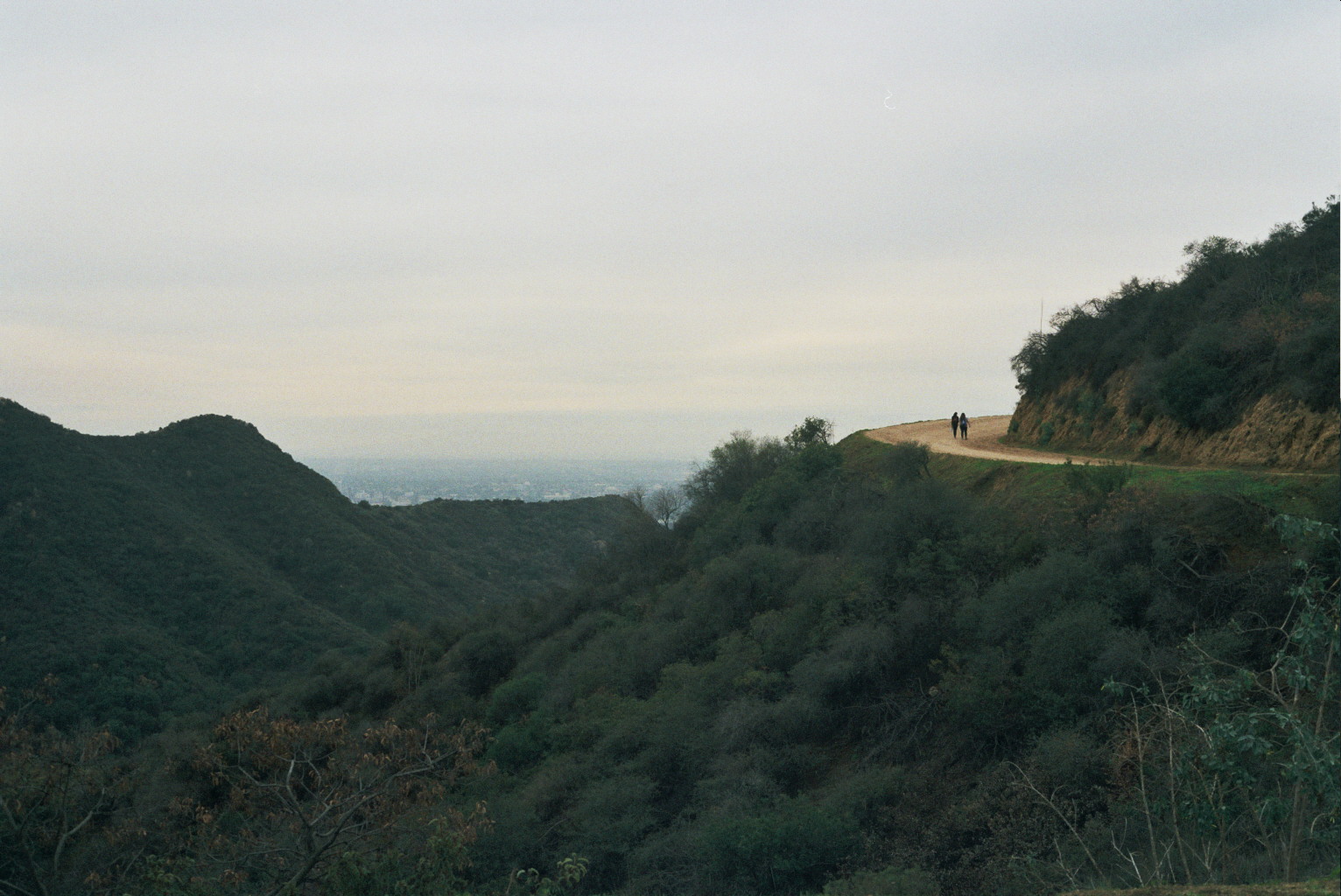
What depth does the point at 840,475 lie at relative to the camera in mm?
32375

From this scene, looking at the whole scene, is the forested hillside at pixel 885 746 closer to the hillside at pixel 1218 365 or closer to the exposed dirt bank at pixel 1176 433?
the exposed dirt bank at pixel 1176 433

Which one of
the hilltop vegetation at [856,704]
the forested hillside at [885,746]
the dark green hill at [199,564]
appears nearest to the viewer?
the forested hillside at [885,746]

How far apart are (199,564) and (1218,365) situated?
1899 inches

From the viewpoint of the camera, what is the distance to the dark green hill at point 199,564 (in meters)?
37.3

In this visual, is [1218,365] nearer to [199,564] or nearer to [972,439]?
[972,439]

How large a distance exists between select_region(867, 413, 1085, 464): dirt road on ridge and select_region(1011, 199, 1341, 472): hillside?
4.34ft

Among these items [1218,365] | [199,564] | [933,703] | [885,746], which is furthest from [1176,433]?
[199,564]

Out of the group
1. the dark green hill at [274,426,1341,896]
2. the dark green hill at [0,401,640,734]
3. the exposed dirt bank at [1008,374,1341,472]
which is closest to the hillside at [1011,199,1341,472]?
the exposed dirt bank at [1008,374,1341,472]

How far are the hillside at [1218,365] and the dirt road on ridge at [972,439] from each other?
1323mm

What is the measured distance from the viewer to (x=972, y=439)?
115ft

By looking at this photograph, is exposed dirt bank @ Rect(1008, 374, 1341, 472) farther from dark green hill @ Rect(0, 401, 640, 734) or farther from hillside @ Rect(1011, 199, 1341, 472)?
dark green hill @ Rect(0, 401, 640, 734)

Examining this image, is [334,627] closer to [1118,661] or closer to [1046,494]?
[1046,494]

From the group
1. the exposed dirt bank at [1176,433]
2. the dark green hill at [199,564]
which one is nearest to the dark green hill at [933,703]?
the exposed dirt bank at [1176,433]

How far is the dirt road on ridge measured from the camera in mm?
27172
